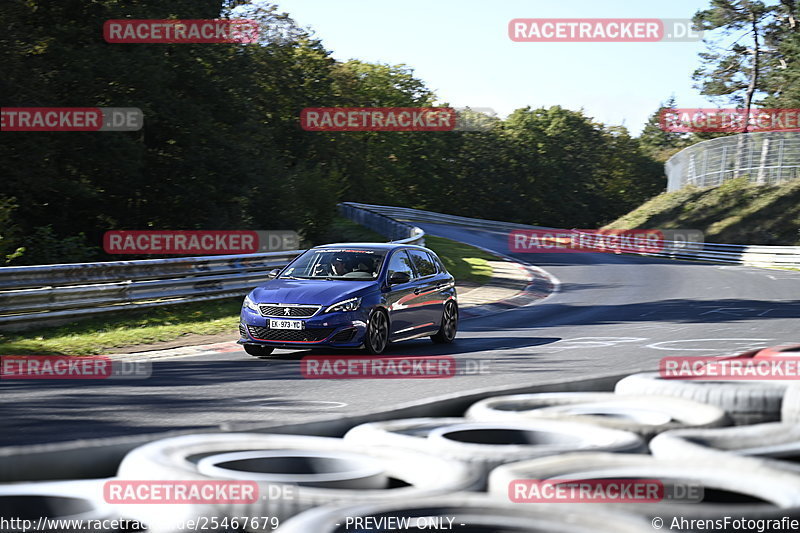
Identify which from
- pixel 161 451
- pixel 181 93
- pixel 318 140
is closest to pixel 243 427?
pixel 161 451

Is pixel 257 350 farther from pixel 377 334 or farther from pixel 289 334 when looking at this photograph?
pixel 377 334

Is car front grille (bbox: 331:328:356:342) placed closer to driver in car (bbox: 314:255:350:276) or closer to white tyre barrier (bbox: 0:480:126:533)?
driver in car (bbox: 314:255:350:276)

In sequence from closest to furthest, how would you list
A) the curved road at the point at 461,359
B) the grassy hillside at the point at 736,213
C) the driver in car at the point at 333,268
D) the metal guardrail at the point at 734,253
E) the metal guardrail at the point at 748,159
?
the curved road at the point at 461,359 < the driver in car at the point at 333,268 < the metal guardrail at the point at 734,253 < the grassy hillside at the point at 736,213 < the metal guardrail at the point at 748,159

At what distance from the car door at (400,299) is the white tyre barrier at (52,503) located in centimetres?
987

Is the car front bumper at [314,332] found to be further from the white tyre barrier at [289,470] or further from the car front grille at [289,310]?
the white tyre barrier at [289,470]

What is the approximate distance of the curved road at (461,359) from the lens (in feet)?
27.0

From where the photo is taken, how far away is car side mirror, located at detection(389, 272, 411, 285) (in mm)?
13703

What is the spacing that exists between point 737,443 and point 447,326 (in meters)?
10.7

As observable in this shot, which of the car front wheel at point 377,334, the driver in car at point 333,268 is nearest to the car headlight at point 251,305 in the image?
the driver in car at point 333,268

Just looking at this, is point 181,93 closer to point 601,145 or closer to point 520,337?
point 520,337

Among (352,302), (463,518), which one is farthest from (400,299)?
(463,518)

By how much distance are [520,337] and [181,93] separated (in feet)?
77.4

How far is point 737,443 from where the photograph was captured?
462 centimetres

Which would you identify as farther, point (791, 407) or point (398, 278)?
point (398, 278)
